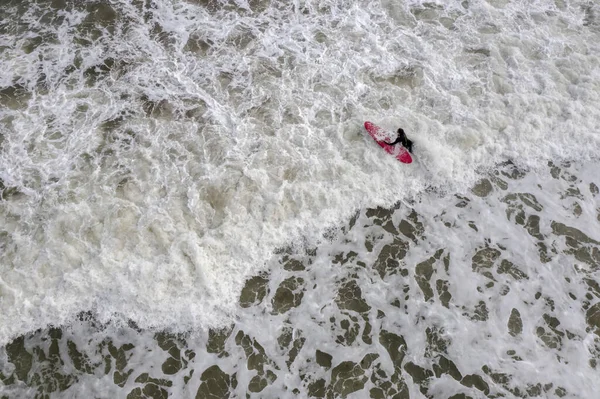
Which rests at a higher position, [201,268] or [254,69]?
[254,69]

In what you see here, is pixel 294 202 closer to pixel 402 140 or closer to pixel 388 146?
pixel 388 146

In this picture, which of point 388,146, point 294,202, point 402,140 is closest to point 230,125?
point 294,202

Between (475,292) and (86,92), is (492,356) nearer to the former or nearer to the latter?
(475,292)

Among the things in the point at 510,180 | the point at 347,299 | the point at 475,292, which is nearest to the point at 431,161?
the point at 510,180

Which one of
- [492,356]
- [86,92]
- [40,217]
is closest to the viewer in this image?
[492,356]

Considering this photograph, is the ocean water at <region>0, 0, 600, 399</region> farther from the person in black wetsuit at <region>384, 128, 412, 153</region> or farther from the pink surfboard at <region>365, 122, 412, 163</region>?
the person in black wetsuit at <region>384, 128, 412, 153</region>

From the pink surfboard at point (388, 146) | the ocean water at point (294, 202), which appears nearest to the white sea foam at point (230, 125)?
the ocean water at point (294, 202)

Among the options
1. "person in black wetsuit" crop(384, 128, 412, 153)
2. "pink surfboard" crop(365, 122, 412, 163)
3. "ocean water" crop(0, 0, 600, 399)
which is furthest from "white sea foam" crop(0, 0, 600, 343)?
"person in black wetsuit" crop(384, 128, 412, 153)

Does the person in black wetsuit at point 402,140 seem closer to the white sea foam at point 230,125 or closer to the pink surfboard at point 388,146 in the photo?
the pink surfboard at point 388,146
